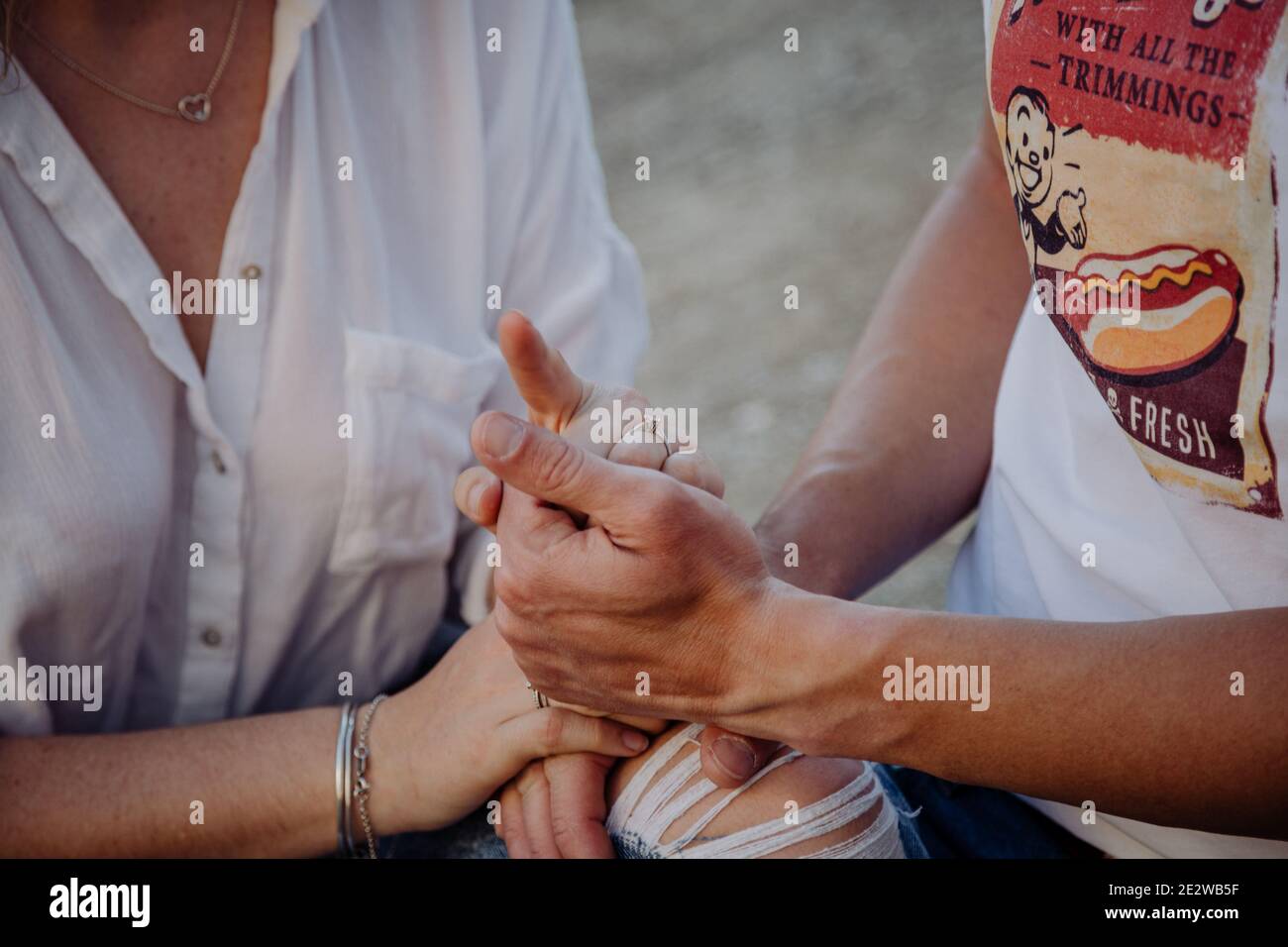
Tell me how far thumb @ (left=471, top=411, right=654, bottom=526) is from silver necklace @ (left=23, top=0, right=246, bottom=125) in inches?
22.3

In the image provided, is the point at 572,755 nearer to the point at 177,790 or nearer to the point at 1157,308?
the point at 177,790

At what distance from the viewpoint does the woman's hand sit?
1.23 meters

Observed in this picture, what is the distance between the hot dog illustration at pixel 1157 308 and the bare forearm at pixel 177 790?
34.8 inches

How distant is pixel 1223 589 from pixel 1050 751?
0.67 ft

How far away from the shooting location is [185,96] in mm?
1321

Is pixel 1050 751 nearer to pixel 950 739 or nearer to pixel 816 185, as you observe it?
pixel 950 739

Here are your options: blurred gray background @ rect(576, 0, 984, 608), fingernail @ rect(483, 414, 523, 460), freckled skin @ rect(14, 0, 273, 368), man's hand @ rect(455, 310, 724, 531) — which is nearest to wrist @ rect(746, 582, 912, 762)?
man's hand @ rect(455, 310, 724, 531)

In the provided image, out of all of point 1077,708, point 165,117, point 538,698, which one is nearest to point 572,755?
point 538,698

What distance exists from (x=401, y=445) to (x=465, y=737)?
359 millimetres

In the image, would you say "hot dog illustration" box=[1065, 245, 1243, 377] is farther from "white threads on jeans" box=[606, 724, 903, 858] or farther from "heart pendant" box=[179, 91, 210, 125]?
"heart pendant" box=[179, 91, 210, 125]

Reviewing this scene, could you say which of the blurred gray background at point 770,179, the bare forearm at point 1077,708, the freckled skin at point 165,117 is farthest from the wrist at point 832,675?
the blurred gray background at point 770,179

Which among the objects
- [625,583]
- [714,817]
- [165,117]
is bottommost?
[714,817]

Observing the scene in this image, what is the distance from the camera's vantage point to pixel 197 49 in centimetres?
133
